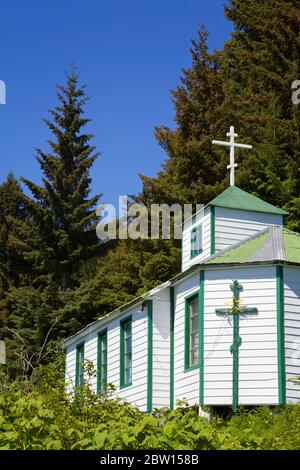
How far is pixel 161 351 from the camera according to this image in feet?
59.3

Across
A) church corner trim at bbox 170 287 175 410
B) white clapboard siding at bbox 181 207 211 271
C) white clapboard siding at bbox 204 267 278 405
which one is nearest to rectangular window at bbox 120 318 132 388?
church corner trim at bbox 170 287 175 410

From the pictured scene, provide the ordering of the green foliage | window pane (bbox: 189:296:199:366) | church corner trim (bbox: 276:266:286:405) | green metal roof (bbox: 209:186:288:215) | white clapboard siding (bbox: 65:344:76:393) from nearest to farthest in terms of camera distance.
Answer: the green foliage < church corner trim (bbox: 276:266:286:405) < window pane (bbox: 189:296:199:366) < green metal roof (bbox: 209:186:288:215) < white clapboard siding (bbox: 65:344:76:393)

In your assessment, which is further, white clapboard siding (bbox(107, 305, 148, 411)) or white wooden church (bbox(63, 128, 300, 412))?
white clapboard siding (bbox(107, 305, 148, 411))

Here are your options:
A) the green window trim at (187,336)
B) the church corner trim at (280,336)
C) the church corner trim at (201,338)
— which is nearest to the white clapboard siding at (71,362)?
the green window trim at (187,336)

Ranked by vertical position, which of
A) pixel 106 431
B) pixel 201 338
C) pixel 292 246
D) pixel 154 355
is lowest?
pixel 106 431

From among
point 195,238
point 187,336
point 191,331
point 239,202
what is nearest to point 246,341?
point 191,331

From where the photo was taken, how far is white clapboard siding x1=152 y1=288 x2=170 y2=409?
1784 cm

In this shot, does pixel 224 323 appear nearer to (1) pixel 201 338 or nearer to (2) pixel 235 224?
(1) pixel 201 338

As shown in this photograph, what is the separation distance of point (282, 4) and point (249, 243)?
69.6 ft

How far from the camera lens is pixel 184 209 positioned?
33.4 metres

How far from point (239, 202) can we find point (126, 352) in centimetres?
458

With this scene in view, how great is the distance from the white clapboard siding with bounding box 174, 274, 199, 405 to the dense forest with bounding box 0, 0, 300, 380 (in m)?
12.7

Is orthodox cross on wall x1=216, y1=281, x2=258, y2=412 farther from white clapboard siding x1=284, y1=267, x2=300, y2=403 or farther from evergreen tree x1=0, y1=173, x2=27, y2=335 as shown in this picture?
evergreen tree x1=0, y1=173, x2=27, y2=335

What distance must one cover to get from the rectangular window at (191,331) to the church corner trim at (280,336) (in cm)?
194
